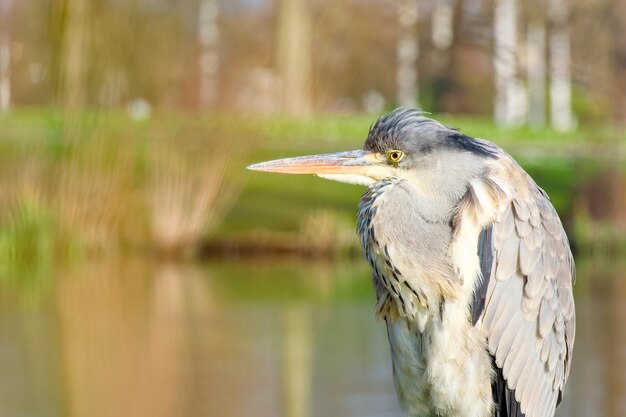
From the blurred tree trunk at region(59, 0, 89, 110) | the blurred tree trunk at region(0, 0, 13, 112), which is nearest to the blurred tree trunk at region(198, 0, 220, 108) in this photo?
the blurred tree trunk at region(0, 0, 13, 112)

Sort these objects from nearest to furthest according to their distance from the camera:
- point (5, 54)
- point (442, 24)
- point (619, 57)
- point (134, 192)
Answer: point (442, 24), point (619, 57), point (134, 192), point (5, 54)

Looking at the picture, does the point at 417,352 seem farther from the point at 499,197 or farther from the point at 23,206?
the point at 23,206

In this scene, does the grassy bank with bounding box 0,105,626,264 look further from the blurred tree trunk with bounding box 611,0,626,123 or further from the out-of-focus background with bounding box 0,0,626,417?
the blurred tree trunk with bounding box 611,0,626,123

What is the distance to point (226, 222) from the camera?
18.6 meters

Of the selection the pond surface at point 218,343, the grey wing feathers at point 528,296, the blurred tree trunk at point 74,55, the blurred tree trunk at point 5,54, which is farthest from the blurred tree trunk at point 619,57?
the blurred tree trunk at point 5,54

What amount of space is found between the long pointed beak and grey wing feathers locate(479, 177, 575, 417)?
1.79 feet

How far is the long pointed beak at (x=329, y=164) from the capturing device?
5.09 meters

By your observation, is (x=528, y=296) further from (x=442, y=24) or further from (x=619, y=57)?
(x=619, y=57)

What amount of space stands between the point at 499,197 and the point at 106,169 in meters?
11.8

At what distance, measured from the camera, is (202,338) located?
11078 mm

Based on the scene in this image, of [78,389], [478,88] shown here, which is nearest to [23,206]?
[78,389]

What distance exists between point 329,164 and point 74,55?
12120 millimetres

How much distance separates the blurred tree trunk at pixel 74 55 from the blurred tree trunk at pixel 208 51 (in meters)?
11.5

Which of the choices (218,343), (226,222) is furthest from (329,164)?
(226,222)
